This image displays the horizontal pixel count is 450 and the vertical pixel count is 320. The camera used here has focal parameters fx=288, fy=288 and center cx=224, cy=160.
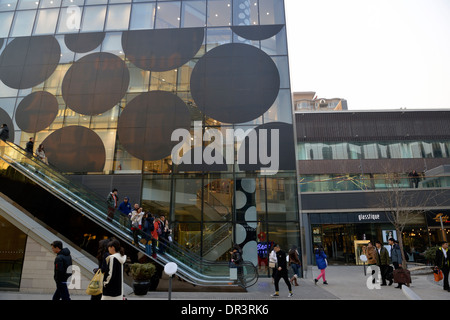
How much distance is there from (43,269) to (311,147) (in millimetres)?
26300

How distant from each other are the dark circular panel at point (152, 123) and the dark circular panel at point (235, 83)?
159 centimetres

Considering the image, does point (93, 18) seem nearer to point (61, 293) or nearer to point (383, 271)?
point (61, 293)

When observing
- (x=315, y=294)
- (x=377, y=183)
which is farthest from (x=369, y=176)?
(x=315, y=294)

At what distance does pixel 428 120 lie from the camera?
1216 inches

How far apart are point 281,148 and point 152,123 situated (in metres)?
8.35

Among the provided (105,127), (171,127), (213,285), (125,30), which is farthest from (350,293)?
(125,30)

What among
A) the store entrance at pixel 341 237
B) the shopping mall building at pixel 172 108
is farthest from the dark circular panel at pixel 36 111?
the store entrance at pixel 341 237

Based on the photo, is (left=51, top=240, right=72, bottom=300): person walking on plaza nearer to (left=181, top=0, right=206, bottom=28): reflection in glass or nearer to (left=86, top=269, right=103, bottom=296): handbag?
(left=86, top=269, right=103, bottom=296): handbag

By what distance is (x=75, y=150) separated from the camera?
1852 cm

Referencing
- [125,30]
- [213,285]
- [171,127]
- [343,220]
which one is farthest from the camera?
[343,220]

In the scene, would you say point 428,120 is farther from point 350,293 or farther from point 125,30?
point 125,30

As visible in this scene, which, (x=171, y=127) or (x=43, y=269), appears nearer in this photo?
(x=43, y=269)
